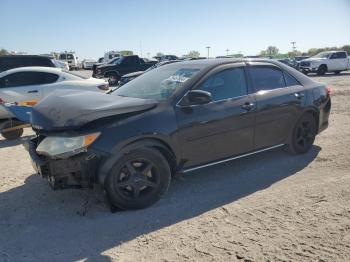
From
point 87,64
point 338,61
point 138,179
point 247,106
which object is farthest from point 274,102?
point 87,64

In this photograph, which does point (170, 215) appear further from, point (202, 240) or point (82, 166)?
point (82, 166)

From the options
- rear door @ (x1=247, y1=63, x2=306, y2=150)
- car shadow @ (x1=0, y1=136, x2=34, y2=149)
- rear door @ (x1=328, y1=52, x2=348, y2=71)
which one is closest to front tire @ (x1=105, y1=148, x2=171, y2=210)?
rear door @ (x1=247, y1=63, x2=306, y2=150)

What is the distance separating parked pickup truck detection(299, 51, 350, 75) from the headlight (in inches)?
Answer: 1134

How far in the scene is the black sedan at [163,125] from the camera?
398 cm

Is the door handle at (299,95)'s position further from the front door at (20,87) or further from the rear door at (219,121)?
the front door at (20,87)

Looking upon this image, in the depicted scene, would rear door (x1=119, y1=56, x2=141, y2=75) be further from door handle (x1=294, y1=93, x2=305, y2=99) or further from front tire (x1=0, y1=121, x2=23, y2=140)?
door handle (x1=294, y1=93, x2=305, y2=99)

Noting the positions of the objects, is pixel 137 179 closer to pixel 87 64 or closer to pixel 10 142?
pixel 10 142

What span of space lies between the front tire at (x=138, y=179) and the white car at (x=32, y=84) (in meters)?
5.47

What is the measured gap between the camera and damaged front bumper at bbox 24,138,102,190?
392cm

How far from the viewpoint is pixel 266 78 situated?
5.66 metres

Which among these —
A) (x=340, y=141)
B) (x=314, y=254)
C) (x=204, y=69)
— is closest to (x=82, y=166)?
(x=204, y=69)

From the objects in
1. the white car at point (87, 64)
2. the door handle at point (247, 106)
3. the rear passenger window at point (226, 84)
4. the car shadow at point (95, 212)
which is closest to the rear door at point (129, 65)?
the car shadow at point (95, 212)

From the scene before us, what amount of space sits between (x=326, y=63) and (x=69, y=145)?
97.0ft

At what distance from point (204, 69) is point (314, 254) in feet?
8.66
